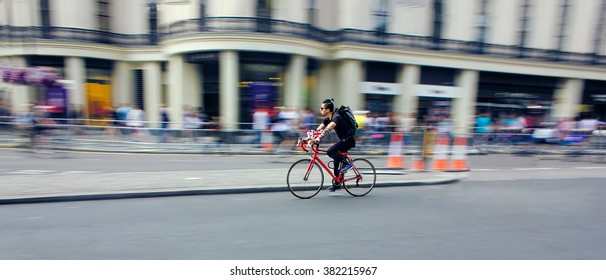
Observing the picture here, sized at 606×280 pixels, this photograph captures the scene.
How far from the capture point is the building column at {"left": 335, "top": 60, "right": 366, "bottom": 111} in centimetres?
1869

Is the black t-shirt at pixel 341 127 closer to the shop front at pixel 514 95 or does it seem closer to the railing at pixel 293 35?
the railing at pixel 293 35

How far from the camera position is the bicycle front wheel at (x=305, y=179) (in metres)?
6.04

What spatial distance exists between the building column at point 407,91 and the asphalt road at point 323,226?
1366cm

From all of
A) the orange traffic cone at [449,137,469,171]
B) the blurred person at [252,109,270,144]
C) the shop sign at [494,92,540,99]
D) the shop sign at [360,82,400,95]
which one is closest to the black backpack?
the orange traffic cone at [449,137,469,171]

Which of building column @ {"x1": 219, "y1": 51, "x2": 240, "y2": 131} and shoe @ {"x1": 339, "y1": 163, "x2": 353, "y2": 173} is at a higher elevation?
building column @ {"x1": 219, "y1": 51, "x2": 240, "y2": 131}

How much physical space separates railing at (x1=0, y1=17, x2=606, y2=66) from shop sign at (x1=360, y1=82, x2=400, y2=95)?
2311mm

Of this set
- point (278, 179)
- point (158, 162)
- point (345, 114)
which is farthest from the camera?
point (158, 162)

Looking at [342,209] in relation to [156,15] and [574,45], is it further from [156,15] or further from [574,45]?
[574,45]

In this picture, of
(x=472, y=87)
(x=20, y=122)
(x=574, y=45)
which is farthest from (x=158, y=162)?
(x=574, y=45)

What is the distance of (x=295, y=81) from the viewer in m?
16.7

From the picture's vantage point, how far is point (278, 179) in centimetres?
718

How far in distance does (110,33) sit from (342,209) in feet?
72.0

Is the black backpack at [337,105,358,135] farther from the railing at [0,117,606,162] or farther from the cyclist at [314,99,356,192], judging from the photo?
the railing at [0,117,606,162]

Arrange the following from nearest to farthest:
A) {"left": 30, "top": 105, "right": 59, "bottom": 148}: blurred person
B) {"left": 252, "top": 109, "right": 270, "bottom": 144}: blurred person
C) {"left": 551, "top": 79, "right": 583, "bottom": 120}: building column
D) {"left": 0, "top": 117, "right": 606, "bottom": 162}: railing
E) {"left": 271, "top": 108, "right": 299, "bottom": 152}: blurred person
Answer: {"left": 30, "top": 105, "right": 59, "bottom": 148}: blurred person
{"left": 271, "top": 108, "right": 299, "bottom": 152}: blurred person
{"left": 0, "top": 117, "right": 606, "bottom": 162}: railing
{"left": 252, "top": 109, "right": 270, "bottom": 144}: blurred person
{"left": 551, "top": 79, "right": 583, "bottom": 120}: building column
